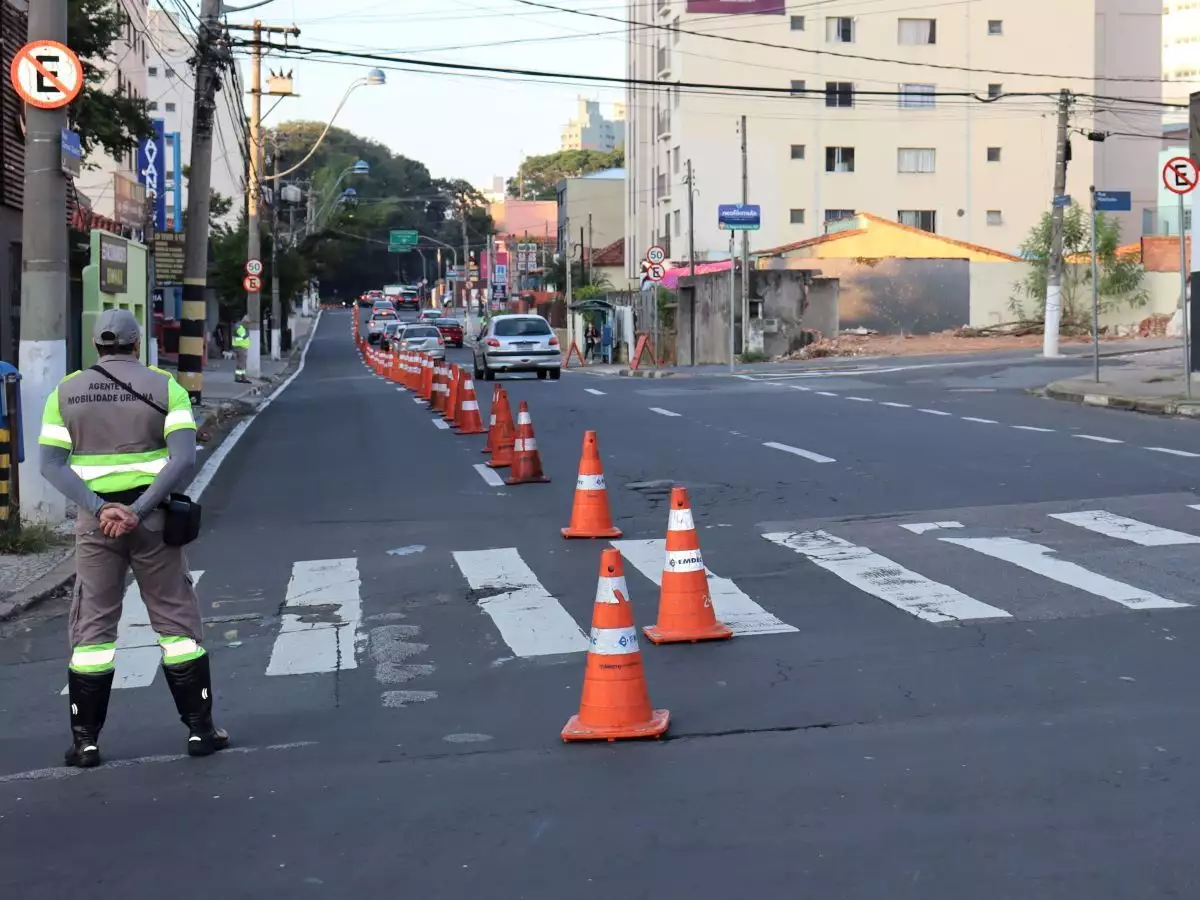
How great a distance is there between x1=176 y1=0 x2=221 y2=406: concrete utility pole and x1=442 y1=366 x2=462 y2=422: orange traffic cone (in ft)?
13.9

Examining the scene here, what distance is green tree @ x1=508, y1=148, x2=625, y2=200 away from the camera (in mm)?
142625

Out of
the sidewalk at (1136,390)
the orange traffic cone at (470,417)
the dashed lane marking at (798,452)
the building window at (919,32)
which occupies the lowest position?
the dashed lane marking at (798,452)

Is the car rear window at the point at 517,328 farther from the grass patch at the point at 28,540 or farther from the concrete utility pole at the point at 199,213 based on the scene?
the grass patch at the point at 28,540

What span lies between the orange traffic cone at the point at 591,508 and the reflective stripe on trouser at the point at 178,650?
5673mm

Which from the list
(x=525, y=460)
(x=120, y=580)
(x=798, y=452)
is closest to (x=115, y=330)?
(x=120, y=580)

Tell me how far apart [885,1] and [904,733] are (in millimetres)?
67448

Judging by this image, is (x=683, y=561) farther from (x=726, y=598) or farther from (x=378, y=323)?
(x=378, y=323)

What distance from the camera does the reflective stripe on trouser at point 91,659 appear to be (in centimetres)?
650

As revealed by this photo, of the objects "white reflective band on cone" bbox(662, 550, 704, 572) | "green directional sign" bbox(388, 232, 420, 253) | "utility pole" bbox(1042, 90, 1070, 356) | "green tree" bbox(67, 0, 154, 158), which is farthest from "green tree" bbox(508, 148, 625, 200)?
"white reflective band on cone" bbox(662, 550, 704, 572)

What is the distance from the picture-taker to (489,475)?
16797 mm

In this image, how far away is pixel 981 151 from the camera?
71688mm

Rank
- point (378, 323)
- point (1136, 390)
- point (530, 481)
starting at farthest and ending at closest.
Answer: point (378, 323)
point (1136, 390)
point (530, 481)

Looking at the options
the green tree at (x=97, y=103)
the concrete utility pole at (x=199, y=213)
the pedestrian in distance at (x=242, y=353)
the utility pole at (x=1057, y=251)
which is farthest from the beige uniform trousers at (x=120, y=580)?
the pedestrian in distance at (x=242, y=353)

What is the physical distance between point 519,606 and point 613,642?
308 centimetres
